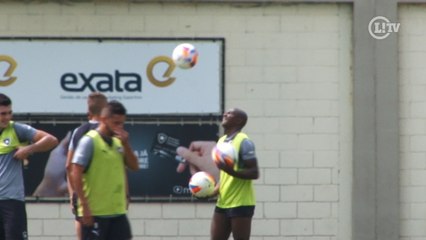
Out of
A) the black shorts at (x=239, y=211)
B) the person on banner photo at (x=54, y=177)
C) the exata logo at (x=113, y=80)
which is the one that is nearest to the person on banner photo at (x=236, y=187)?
the black shorts at (x=239, y=211)

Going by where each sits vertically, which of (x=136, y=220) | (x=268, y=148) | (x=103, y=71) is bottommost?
(x=136, y=220)

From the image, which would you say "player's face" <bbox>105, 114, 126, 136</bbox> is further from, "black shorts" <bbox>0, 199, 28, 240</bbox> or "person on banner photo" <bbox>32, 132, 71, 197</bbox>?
"person on banner photo" <bbox>32, 132, 71, 197</bbox>

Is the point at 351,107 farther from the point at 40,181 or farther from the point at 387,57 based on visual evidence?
the point at 40,181

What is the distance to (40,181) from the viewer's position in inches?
545

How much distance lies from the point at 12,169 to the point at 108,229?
159 cm

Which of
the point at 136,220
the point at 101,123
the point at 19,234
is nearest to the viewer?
the point at 101,123

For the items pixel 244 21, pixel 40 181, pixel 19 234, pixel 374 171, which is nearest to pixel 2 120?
pixel 19 234

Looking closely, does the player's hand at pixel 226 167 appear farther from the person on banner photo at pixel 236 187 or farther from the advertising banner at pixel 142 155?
the advertising banner at pixel 142 155

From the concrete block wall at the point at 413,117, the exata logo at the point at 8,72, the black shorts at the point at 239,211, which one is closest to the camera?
the black shorts at the point at 239,211

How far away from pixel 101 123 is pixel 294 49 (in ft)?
15.2

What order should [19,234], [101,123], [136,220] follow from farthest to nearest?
1. [136,220]
2. [19,234]
3. [101,123]

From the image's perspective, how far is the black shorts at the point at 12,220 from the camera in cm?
1067

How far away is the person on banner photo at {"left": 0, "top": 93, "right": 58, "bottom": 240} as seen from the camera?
35.1 feet

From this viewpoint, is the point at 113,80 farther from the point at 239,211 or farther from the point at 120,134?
the point at 120,134
